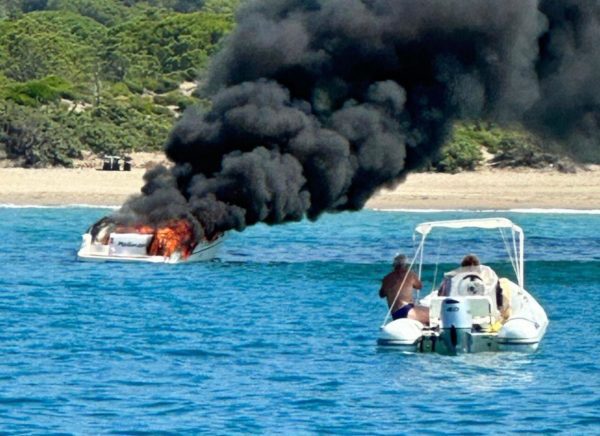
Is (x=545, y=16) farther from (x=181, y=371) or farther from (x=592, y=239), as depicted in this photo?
(x=181, y=371)

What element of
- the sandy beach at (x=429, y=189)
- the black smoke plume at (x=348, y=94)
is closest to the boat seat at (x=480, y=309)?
the black smoke plume at (x=348, y=94)

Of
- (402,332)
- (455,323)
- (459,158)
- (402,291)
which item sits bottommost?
(402,332)

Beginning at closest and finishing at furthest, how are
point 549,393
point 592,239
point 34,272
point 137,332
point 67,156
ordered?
point 549,393
point 137,332
point 34,272
point 592,239
point 67,156

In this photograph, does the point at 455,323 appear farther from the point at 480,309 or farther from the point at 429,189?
the point at 429,189

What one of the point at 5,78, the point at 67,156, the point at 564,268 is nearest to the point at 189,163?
the point at 564,268

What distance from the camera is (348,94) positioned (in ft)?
137

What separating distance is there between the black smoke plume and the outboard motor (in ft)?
44.0

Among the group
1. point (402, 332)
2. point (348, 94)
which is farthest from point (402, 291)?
point (348, 94)

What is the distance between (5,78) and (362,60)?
46367 millimetres

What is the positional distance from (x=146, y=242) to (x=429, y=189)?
23.9 m

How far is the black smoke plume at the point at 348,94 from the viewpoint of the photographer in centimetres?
3953

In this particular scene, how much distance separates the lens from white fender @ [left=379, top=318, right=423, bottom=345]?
26047mm

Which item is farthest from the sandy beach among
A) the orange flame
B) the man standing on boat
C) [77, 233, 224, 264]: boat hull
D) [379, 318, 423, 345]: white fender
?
[379, 318, 423, 345]: white fender

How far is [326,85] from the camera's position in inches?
1647
